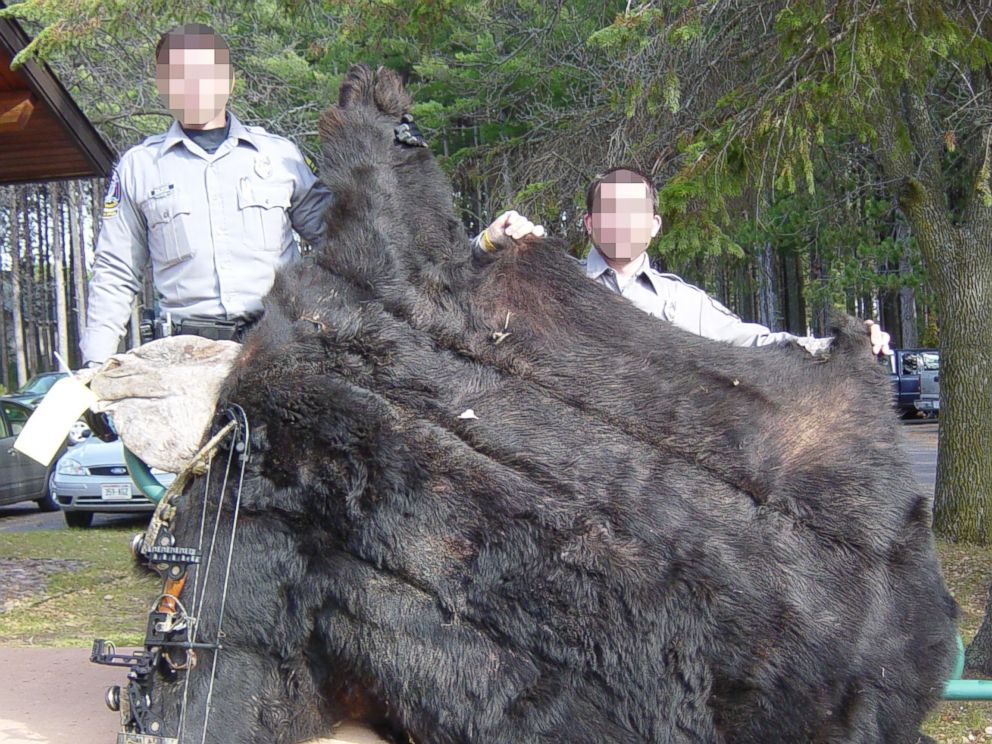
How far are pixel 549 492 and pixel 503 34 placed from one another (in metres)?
9.40

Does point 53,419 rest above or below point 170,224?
below

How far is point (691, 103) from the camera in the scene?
667 centimetres

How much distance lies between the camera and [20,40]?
6953 mm

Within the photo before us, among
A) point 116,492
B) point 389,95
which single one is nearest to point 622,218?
point 389,95

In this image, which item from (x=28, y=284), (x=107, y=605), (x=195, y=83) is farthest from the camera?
(x=28, y=284)

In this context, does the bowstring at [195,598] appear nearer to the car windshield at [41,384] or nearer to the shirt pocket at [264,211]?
the shirt pocket at [264,211]

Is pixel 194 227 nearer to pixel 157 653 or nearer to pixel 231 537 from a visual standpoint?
pixel 231 537

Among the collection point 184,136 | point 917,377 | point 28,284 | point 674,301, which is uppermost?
point 28,284

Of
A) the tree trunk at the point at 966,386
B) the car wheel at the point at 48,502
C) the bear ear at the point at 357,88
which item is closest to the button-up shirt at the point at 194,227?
the bear ear at the point at 357,88

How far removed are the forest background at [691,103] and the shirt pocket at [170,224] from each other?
202cm

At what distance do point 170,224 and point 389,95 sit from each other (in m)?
0.80

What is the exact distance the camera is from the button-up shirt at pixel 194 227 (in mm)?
3072

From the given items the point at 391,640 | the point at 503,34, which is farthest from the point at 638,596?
the point at 503,34

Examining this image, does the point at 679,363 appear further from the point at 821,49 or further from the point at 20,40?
the point at 20,40
